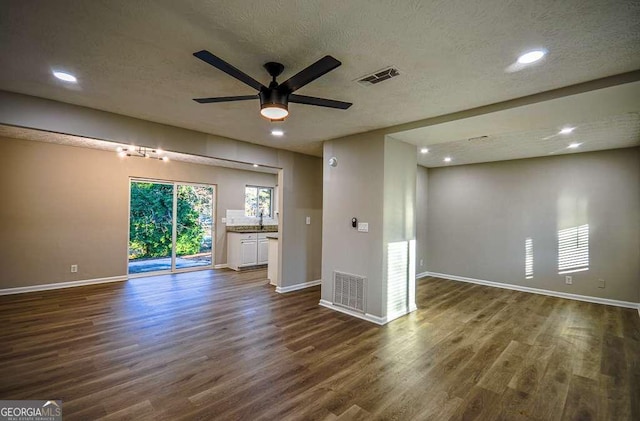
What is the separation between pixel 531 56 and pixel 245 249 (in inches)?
254

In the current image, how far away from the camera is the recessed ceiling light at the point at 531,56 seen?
2.03m

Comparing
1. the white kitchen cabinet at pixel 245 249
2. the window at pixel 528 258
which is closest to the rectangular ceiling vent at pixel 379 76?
the window at pixel 528 258

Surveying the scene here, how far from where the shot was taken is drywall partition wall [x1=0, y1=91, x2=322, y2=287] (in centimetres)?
302

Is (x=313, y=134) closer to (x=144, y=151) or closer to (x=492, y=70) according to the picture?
(x=492, y=70)

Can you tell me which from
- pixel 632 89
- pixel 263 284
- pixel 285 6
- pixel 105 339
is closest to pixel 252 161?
pixel 263 284

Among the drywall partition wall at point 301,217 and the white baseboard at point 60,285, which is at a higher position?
the drywall partition wall at point 301,217

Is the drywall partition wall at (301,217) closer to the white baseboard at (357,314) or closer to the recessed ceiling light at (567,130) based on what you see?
the white baseboard at (357,314)

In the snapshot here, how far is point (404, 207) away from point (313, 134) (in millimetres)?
1731

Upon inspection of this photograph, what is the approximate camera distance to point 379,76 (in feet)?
8.01

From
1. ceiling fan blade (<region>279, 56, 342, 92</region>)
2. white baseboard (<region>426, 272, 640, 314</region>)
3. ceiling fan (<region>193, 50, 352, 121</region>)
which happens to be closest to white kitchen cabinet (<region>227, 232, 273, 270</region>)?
white baseboard (<region>426, 272, 640, 314</region>)

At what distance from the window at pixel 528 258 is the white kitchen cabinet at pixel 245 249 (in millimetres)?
5790

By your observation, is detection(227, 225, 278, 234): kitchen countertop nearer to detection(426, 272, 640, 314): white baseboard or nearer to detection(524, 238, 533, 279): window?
detection(426, 272, 640, 314): white baseboard

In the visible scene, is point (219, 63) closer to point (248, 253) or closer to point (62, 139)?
point (62, 139)

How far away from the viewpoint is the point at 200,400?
7.17 feet
